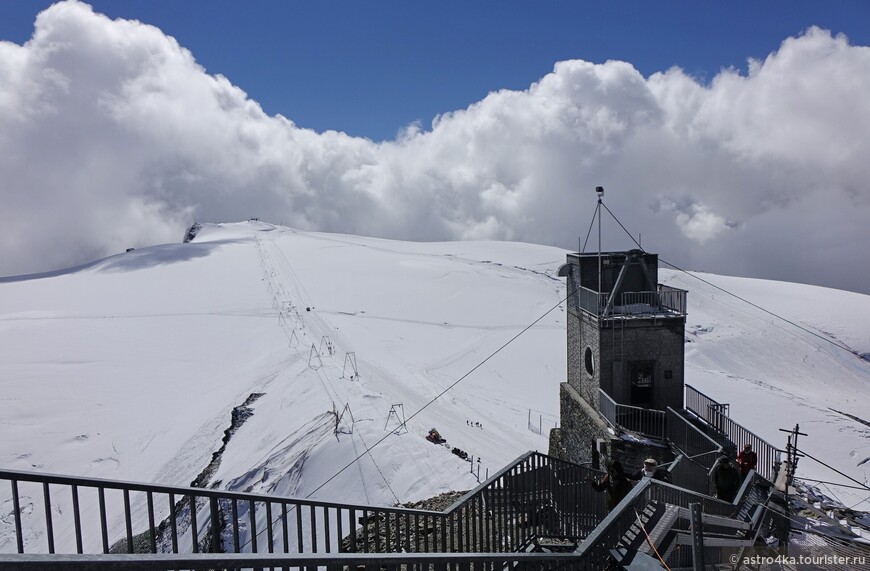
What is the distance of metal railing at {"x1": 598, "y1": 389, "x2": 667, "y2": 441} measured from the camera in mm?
15484

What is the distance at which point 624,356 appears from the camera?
16.4 metres

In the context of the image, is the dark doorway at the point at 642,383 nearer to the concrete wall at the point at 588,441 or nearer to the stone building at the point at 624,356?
the stone building at the point at 624,356

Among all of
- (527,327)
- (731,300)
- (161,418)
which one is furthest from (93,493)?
(731,300)

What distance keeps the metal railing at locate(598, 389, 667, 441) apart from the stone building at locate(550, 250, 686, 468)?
27 millimetres

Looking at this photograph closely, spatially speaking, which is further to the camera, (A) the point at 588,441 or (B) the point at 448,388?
(B) the point at 448,388

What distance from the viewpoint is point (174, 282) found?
5856 cm

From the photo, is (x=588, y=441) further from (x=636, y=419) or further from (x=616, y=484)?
(x=616, y=484)

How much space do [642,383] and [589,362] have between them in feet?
5.55

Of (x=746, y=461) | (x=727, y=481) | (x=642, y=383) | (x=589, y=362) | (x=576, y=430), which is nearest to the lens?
(x=727, y=481)

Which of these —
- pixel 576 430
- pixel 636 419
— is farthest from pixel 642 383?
pixel 576 430

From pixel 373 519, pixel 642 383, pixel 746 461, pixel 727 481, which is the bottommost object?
pixel 373 519

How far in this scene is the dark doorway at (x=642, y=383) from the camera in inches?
652

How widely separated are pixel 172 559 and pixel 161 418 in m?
29.1

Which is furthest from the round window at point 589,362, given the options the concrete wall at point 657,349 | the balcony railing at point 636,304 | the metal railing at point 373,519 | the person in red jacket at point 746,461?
the metal railing at point 373,519
